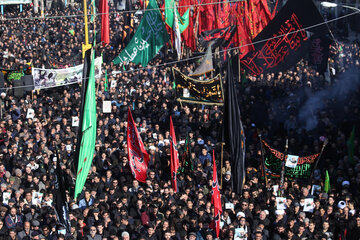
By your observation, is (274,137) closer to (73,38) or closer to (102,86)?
(102,86)

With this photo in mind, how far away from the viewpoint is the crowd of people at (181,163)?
1184 centimetres

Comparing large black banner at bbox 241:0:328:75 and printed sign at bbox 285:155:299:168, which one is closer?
printed sign at bbox 285:155:299:168

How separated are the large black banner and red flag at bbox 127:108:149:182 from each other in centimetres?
471

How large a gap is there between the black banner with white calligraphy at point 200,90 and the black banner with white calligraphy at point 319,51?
13.2 ft

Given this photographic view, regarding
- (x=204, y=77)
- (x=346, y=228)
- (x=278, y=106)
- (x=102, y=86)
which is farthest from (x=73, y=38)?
(x=346, y=228)

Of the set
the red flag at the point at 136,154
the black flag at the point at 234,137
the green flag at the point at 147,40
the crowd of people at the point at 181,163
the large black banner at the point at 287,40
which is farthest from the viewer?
the green flag at the point at 147,40

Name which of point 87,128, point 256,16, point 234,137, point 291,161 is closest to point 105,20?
point 256,16

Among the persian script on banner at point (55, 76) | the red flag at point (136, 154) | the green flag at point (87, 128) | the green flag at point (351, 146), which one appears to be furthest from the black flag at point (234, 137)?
the persian script on banner at point (55, 76)

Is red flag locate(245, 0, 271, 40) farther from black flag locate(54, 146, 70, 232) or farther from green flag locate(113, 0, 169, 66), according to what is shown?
black flag locate(54, 146, 70, 232)

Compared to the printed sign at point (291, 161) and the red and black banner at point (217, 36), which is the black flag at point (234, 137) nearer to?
the printed sign at point (291, 161)

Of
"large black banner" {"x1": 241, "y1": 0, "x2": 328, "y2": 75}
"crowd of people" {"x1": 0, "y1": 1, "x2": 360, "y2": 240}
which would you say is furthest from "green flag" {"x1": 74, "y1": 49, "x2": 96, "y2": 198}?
"large black banner" {"x1": 241, "y1": 0, "x2": 328, "y2": 75}

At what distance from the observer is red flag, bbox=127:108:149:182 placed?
13.6 meters

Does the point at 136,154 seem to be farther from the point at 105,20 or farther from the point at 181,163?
the point at 105,20

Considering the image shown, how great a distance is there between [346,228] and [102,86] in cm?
1222
